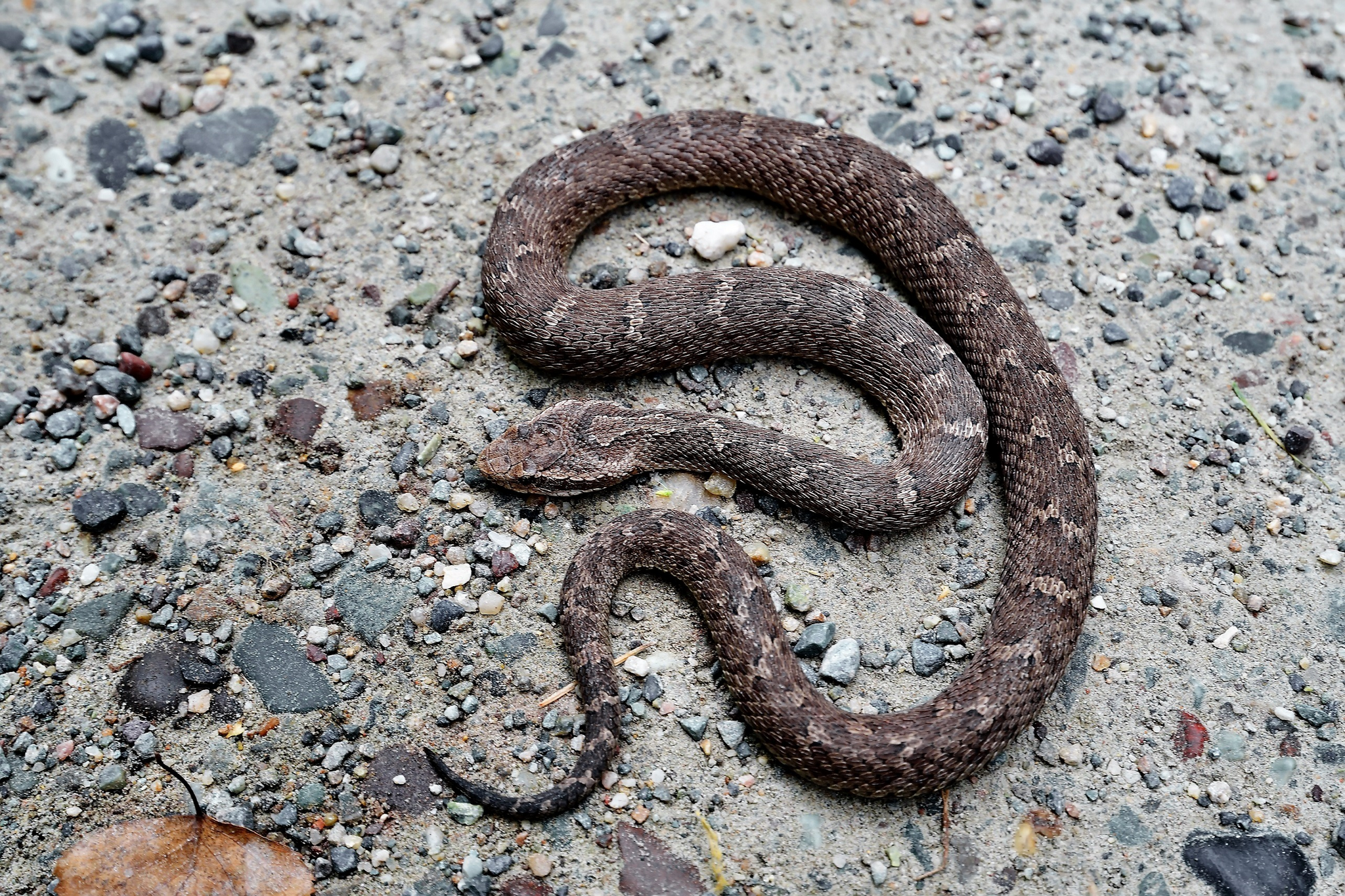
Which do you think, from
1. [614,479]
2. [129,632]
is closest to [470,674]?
[614,479]

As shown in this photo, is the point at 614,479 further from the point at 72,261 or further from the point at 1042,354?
the point at 72,261

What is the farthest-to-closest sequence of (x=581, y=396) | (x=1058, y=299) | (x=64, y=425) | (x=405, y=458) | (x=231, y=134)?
(x=231, y=134) → (x=1058, y=299) → (x=581, y=396) → (x=64, y=425) → (x=405, y=458)

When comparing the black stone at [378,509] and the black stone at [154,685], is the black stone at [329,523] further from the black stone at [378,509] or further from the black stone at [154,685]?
the black stone at [154,685]

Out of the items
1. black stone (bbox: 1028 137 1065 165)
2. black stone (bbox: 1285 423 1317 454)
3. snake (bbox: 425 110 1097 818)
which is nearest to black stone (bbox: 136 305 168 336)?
snake (bbox: 425 110 1097 818)

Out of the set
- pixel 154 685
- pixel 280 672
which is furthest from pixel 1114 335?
pixel 154 685

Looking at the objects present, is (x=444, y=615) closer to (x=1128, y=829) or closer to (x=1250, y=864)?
(x=1128, y=829)

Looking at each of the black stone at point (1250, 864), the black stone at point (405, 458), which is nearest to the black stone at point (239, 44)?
the black stone at point (405, 458)
